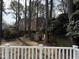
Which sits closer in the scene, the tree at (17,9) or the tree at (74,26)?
the tree at (74,26)

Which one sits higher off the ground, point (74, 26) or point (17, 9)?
point (17, 9)

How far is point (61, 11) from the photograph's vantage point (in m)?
8.80

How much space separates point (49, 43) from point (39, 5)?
2.55m

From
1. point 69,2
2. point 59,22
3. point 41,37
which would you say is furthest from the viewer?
point 41,37

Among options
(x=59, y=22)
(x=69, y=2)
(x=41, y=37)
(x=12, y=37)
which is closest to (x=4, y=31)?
(x=12, y=37)

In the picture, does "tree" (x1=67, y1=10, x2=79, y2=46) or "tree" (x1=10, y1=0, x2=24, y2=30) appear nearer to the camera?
"tree" (x1=67, y1=10, x2=79, y2=46)

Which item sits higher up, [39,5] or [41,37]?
[39,5]

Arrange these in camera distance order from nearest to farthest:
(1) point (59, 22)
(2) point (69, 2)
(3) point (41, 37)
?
1. (2) point (69, 2)
2. (1) point (59, 22)
3. (3) point (41, 37)

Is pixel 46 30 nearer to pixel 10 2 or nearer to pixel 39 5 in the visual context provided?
pixel 39 5

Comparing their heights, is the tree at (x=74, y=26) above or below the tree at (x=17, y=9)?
below

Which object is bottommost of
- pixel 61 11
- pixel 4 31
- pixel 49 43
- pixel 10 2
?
pixel 49 43

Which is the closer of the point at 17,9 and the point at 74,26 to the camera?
the point at 74,26

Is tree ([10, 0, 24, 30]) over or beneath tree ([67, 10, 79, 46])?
over

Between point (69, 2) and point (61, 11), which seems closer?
point (69, 2)
